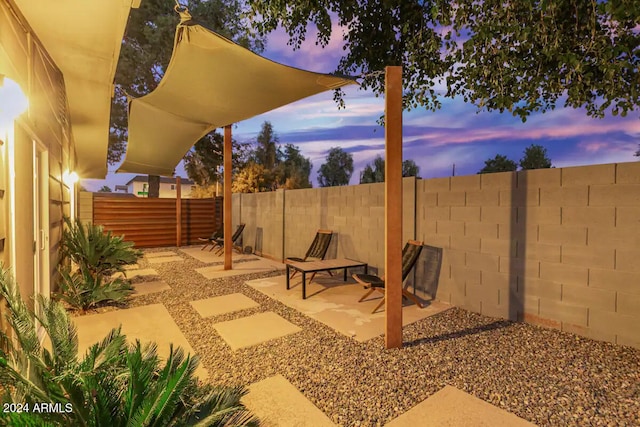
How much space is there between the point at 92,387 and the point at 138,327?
8.62 ft

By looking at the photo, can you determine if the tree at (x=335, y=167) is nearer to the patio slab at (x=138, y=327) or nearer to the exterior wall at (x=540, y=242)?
the exterior wall at (x=540, y=242)

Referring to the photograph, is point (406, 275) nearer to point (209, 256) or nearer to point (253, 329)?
point (253, 329)

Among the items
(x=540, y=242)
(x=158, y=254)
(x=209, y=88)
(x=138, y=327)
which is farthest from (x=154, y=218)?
Answer: (x=540, y=242)

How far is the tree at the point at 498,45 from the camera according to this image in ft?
10.6

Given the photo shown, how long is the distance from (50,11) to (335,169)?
43881 mm

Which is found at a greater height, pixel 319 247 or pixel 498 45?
pixel 498 45

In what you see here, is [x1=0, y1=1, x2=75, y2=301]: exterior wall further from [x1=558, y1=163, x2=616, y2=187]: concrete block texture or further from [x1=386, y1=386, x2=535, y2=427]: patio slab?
[x1=558, y1=163, x2=616, y2=187]: concrete block texture

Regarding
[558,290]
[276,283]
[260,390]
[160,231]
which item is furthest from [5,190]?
[160,231]

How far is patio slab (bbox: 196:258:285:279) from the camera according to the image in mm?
6098

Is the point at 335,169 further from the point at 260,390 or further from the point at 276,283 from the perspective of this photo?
the point at 260,390

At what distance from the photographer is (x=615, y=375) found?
7.74 ft

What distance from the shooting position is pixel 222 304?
4.24m

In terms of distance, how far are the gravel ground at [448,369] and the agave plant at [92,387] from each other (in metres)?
0.98

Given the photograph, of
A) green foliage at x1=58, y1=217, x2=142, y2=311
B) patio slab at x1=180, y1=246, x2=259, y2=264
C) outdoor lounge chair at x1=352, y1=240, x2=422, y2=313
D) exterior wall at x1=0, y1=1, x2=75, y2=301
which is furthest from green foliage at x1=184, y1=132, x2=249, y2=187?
outdoor lounge chair at x1=352, y1=240, x2=422, y2=313
